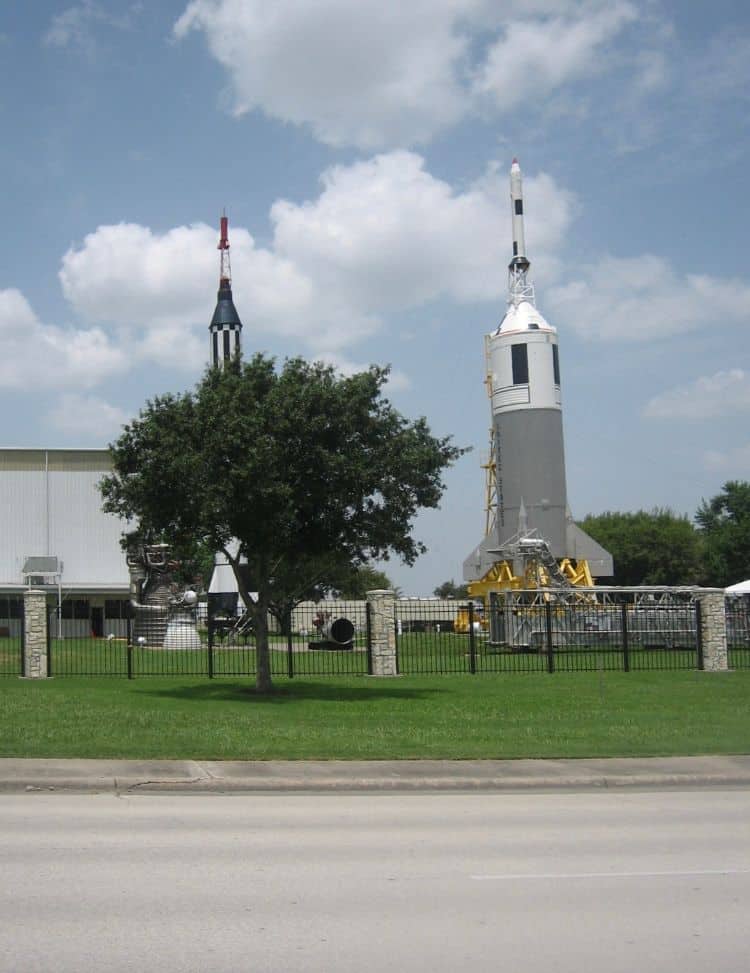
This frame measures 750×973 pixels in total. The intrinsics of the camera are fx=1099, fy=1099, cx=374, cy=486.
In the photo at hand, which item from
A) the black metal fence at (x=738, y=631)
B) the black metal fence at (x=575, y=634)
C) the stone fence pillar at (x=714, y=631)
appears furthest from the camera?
the black metal fence at (x=575, y=634)

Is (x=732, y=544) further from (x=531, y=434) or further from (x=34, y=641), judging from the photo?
(x=34, y=641)

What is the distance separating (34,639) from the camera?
87.0 ft

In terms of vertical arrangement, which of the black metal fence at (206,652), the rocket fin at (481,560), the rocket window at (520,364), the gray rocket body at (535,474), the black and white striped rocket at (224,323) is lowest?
the black metal fence at (206,652)

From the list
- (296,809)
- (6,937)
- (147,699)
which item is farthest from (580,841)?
(147,699)

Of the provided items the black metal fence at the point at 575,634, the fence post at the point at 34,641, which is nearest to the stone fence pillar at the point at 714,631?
the black metal fence at the point at 575,634

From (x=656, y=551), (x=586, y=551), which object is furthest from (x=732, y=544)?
(x=586, y=551)

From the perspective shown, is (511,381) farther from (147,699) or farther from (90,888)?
(90,888)

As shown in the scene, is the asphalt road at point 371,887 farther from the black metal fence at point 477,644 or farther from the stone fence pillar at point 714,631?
the stone fence pillar at point 714,631

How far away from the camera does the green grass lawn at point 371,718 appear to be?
1570 centimetres

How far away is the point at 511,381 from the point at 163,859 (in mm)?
36480

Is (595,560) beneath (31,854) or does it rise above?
above

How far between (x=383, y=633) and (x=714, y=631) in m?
9.30

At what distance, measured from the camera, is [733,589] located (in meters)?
49.4

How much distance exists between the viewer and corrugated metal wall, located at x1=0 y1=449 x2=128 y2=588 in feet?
225
